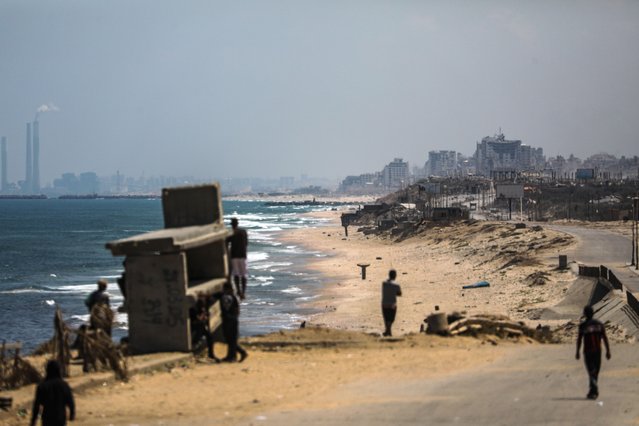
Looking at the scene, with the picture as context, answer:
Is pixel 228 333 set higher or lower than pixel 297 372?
higher

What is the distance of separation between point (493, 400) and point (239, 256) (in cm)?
581

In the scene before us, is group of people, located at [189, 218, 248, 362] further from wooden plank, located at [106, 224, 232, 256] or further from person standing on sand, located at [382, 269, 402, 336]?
Result: person standing on sand, located at [382, 269, 402, 336]

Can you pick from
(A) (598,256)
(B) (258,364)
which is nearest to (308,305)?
(A) (598,256)

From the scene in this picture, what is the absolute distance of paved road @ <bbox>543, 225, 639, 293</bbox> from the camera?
95.5ft

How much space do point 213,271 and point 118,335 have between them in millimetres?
12101

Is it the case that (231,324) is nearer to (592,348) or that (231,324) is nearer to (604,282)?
(592,348)

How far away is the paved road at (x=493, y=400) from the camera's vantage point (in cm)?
1166

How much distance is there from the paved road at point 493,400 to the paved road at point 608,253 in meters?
11.1

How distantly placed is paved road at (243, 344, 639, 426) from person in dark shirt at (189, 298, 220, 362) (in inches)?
98.6

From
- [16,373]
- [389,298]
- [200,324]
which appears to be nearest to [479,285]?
[389,298]

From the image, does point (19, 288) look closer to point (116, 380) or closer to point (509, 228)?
point (509, 228)

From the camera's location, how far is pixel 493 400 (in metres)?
12.7

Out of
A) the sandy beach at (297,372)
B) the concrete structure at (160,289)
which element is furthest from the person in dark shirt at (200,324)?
the sandy beach at (297,372)

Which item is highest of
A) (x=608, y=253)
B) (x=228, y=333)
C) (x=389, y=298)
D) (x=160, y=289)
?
(x=160, y=289)
